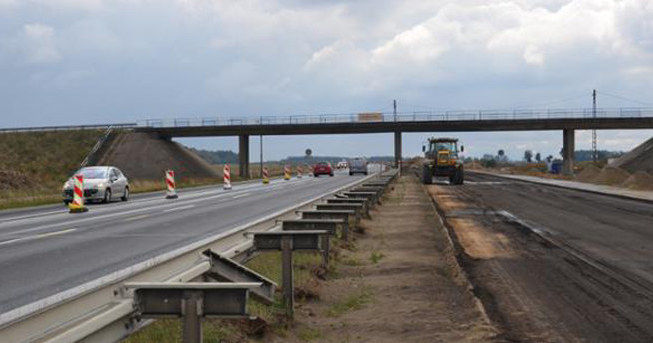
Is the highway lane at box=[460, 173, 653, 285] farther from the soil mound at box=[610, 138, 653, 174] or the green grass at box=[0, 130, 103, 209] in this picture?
the green grass at box=[0, 130, 103, 209]

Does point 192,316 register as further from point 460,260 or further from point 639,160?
point 639,160

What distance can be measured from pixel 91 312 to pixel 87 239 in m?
11.1

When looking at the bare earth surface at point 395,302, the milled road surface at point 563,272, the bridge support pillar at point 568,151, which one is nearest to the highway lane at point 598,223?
the milled road surface at point 563,272

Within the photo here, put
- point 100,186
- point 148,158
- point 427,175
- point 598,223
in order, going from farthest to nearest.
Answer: point 148,158
point 427,175
point 100,186
point 598,223

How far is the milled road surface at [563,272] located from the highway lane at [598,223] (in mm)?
24

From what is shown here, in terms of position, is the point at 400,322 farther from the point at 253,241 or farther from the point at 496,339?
the point at 253,241

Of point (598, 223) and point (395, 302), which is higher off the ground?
point (395, 302)

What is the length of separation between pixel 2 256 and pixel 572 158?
67.0m

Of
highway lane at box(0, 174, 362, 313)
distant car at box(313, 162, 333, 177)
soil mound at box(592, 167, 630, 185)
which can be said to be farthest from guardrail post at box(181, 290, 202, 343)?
distant car at box(313, 162, 333, 177)

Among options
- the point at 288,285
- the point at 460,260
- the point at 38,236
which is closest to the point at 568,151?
the point at 460,260

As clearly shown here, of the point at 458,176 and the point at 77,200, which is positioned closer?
the point at 77,200

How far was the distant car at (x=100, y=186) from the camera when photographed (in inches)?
1136

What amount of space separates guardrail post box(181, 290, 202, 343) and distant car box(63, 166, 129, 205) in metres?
24.9

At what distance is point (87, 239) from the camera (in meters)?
15.0
